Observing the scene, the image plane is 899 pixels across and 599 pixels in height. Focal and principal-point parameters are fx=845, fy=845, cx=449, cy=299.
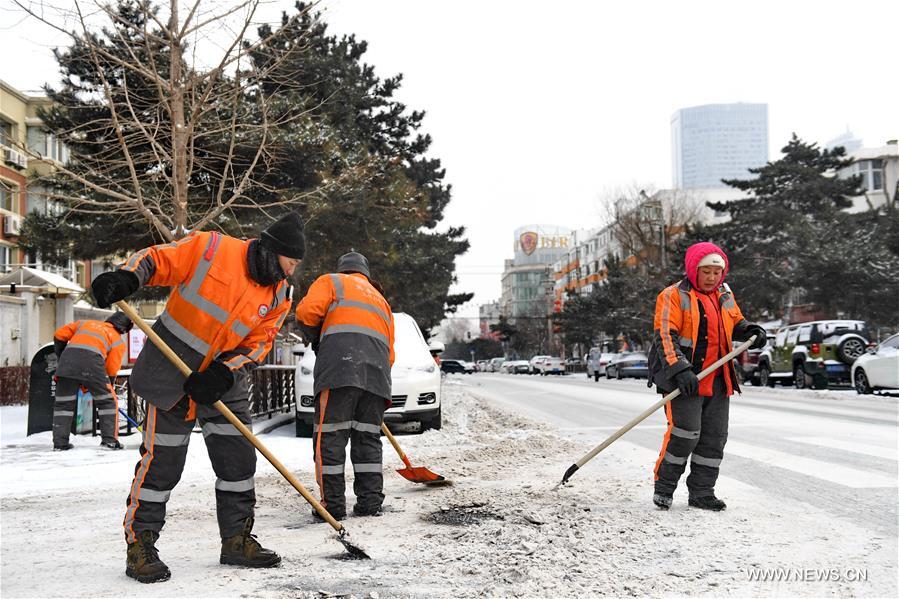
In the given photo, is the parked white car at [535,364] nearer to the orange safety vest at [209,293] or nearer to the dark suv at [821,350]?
the dark suv at [821,350]

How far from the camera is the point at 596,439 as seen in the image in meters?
10.5

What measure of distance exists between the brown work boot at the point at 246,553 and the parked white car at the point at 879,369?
56.4ft

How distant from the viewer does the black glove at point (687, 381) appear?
5.37 m

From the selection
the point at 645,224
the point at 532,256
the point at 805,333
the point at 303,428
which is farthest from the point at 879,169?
the point at 532,256

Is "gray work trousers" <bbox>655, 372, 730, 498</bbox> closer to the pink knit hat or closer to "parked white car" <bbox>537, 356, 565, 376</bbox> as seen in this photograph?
the pink knit hat

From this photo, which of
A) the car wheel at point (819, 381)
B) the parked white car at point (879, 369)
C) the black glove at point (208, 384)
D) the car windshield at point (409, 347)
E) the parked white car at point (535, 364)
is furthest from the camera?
the parked white car at point (535, 364)

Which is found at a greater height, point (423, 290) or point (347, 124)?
point (347, 124)

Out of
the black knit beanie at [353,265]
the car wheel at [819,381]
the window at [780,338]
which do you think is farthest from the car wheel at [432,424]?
the window at [780,338]

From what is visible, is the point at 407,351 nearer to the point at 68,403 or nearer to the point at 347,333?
the point at 68,403

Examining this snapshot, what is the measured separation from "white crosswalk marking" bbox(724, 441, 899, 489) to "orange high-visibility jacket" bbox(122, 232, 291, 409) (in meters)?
4.79

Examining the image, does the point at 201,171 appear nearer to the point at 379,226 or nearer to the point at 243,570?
the point at 379,226

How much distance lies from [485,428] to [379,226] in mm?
8100

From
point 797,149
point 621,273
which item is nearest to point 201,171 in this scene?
point 797,149

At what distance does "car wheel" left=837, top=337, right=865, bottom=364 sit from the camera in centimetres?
2206
